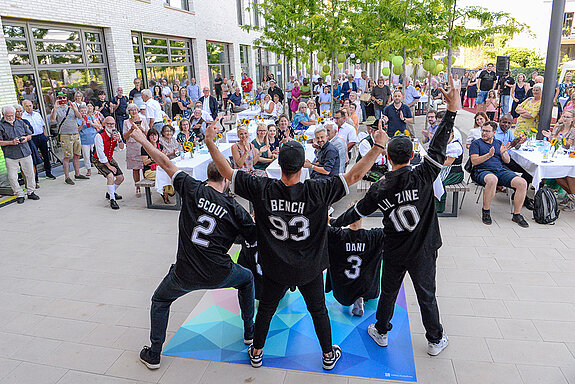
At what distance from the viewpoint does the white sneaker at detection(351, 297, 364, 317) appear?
4.34 m

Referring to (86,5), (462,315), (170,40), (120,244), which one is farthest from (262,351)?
(170,40)

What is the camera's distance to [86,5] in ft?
38.7

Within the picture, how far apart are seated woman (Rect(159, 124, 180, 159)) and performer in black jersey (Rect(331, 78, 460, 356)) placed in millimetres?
5432

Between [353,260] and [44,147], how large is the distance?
26.6 ft

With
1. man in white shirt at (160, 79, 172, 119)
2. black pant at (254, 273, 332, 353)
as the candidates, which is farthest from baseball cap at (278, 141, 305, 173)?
man in white shirt at (160, 79, 172, 119)

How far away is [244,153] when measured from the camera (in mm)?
7266

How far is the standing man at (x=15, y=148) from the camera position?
7820 millimetres

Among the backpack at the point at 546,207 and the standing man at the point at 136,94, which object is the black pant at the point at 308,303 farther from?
the standing man at the point at 136,94

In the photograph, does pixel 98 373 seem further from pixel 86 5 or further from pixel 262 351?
pixel 86 5

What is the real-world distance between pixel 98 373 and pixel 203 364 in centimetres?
87

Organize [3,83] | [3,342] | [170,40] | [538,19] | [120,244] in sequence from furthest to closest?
[538,19]
[170,40]
[3,83]
[120,244]
[3,342]

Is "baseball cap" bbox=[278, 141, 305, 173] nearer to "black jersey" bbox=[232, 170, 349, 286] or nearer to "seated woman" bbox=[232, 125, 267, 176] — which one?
"black jersey" bbox=[232, 170, 349, 286]

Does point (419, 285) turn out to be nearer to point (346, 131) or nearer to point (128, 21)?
point (346, 131)

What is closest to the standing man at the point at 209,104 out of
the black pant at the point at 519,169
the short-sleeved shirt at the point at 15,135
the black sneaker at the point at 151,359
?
the short-sleeved shirt at the point at 15,135
